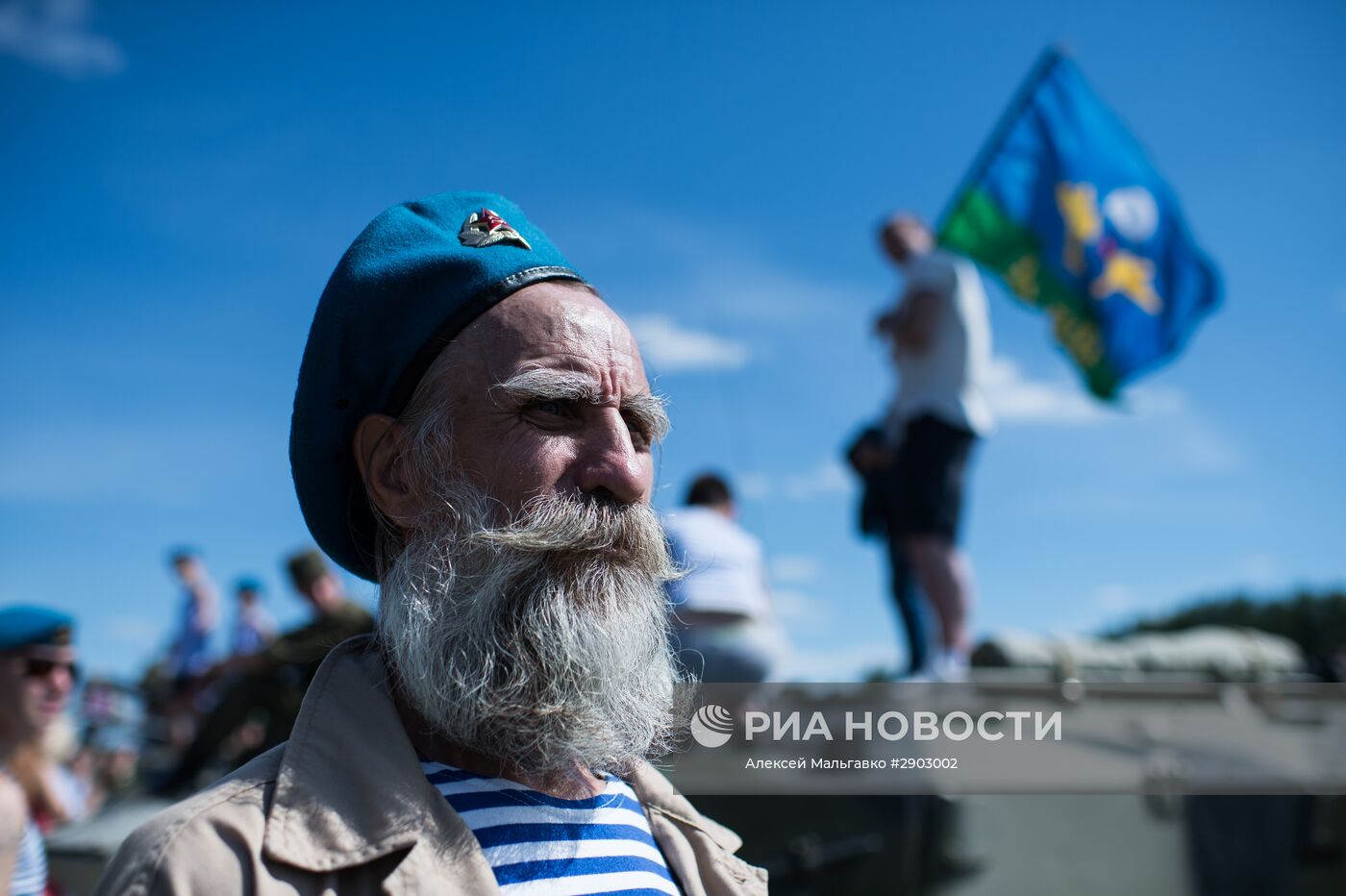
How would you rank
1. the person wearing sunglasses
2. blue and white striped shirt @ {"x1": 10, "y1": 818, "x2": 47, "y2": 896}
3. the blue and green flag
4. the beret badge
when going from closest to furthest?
the beret badge < blue and white striped shirt @ {"x1": 10, "y1": 818, "x2": 47, "y2": 896} < the person wearing sunglasses < the blue and green flag

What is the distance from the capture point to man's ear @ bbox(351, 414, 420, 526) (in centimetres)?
158

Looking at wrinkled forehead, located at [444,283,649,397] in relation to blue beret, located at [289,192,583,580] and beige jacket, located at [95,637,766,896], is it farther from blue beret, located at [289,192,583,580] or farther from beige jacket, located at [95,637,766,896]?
beige jacket, located at [95,637,766,896]

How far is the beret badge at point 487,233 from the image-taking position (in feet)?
5.31

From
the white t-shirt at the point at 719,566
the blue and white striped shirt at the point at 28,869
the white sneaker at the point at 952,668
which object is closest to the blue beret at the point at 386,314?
the blue and white striped shirt at the point at 28,869

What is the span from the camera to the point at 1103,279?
19.4 feet

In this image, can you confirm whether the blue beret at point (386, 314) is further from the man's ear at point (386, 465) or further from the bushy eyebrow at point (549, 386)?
the bushy eyebrow at point (549, 386)

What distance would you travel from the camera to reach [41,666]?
364 centimetres

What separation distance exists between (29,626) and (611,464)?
300 centimetres

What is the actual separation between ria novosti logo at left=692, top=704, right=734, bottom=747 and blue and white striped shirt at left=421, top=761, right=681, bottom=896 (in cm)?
115

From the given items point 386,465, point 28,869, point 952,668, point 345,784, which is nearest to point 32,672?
point 28,869

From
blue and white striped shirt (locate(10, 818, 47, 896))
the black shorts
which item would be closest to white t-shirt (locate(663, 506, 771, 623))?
the black shorts

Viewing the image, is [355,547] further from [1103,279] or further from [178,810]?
[1103,279]

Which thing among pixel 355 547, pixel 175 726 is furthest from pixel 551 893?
pixel 175 726

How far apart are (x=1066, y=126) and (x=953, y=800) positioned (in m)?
3.98
